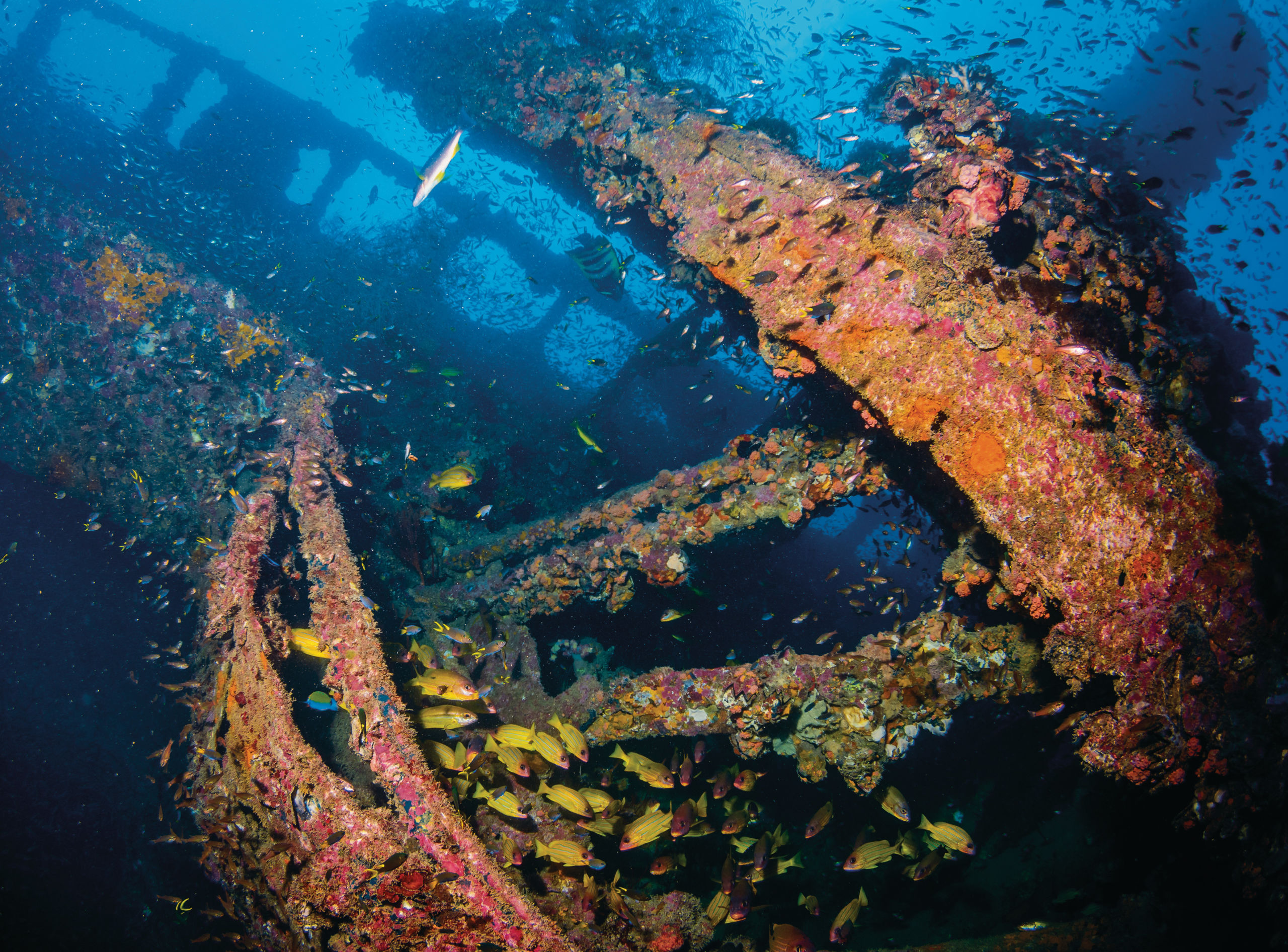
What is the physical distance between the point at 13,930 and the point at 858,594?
573 inches

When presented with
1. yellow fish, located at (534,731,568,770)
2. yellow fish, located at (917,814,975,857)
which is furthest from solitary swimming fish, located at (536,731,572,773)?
yellow fish, located at (917,814,975,857)

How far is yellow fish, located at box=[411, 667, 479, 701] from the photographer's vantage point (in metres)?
3.96

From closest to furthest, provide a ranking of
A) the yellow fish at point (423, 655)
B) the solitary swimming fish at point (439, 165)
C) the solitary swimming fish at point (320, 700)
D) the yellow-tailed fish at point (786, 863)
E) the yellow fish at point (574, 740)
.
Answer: the solitary swimming fish at point (320, 700) < the solitary swimming fish at point (439, 165) < the yellow fish at point (574, 740) < the yellow fish at point (423, 655) < the yellow-tailed fish at point (786, 863)

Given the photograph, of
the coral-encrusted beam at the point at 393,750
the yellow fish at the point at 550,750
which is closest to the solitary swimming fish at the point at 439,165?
the coral-encrusted beam at the point at 393,750

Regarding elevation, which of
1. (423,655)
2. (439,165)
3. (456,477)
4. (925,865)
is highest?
(439,165)

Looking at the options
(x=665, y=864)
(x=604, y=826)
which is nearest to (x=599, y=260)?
(x=604, y=826)

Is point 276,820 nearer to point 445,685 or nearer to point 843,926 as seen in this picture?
point 445,685

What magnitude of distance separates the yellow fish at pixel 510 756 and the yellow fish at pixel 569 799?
0.90 feet

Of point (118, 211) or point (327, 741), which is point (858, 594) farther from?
point (118, 211)

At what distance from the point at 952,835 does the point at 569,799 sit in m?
3.42

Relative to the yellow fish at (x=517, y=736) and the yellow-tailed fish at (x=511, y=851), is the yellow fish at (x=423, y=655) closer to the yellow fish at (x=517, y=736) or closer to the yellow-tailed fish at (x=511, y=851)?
the yellow fish at (x=517, y=736)

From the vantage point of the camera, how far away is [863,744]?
146 inches

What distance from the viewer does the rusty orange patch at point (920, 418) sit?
358 cm

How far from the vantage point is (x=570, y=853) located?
348 cm
